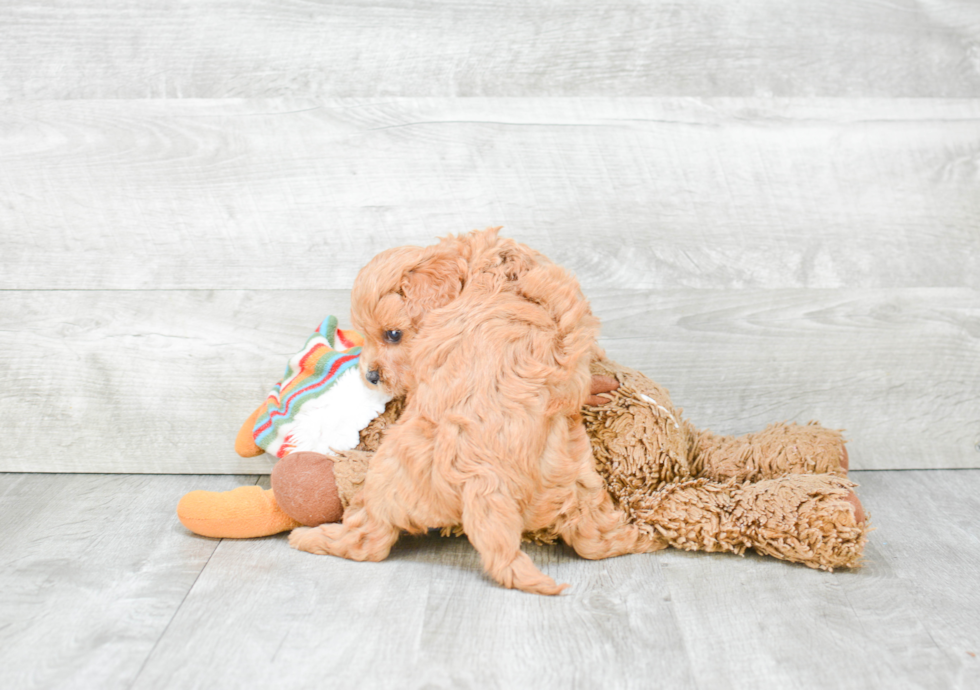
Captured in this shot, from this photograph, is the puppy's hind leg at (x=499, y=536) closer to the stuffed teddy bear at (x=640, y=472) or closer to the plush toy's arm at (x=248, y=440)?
the stuffed teddy bear at (x=640, y=472)

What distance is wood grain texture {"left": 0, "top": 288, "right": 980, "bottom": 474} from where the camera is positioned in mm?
1182

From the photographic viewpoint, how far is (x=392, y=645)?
759 mm

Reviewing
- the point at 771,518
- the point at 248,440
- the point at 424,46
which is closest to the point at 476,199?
the point at 424,46

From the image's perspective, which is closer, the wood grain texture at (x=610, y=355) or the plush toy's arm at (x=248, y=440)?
the plush toy's arm at (x=248, y=440)

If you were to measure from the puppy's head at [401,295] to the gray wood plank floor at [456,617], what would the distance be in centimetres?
24

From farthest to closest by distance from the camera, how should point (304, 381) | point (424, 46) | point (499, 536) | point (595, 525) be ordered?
point (424, 46) < point (304, 381) < point (595, 525) < point (499, 536)

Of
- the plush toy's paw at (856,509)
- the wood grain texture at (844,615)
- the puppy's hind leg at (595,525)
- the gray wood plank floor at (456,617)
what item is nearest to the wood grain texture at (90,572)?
the gray wood plank floor at (456,617)

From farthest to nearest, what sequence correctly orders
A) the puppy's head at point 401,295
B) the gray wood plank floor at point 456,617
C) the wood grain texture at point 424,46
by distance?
1. the wood grain texture at point 424,46
2. the puppy's head at point 401,295
3. the gray wood plank floor at point 456,617

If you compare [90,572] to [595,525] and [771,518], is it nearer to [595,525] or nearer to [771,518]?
[595,525]

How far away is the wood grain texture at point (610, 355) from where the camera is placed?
118cm

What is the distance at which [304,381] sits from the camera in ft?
3.31

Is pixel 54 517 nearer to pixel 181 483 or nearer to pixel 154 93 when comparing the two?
pixel 181 483

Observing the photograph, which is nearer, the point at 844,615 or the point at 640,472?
the point at 844,615

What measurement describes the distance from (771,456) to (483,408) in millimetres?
409
